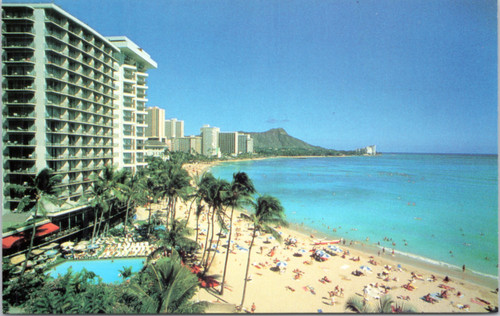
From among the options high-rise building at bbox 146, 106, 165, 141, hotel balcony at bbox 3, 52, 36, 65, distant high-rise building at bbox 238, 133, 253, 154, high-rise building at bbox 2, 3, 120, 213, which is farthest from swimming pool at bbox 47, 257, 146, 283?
distant high-rise building at bbox 238, 133, 253, 154

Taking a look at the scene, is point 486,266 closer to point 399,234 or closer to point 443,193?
point 399,234

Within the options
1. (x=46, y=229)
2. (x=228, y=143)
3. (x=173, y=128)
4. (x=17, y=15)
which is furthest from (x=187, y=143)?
(x=46, y=229)

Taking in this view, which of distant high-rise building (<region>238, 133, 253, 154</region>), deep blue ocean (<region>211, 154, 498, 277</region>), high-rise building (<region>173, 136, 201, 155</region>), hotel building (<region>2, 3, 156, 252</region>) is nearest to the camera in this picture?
hotel building (<region>2, 3, 156, 252</region>)

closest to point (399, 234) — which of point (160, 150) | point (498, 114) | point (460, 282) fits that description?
point (460, 282)

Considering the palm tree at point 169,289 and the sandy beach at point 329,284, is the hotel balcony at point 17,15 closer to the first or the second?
the palm tree at point 169,289

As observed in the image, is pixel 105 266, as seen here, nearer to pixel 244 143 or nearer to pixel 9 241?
pixel 9 241

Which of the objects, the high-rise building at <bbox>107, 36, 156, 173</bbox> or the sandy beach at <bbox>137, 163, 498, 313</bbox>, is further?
the high-rise building at <bbox>107, 36, 156, 173</bbox>

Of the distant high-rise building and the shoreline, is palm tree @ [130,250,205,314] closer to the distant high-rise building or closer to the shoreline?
the shoreline
